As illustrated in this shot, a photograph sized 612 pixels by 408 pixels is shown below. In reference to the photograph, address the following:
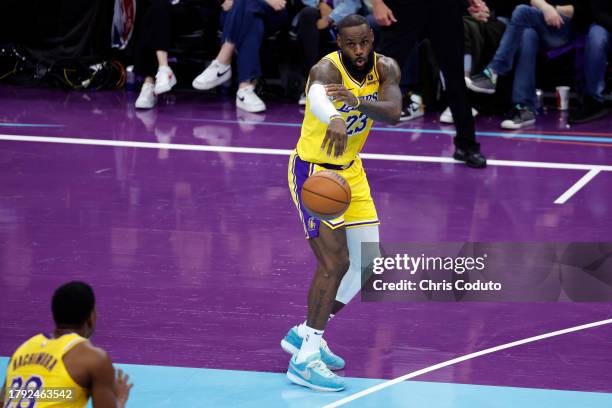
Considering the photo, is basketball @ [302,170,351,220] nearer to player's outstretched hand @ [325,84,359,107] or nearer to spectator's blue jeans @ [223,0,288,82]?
player's outstretched hand @ [325,84,359,107]

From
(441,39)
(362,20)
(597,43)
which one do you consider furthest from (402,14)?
(362,20)

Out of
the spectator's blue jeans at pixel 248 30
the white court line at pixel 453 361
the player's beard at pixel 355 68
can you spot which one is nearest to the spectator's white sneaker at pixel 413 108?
the spectator's blue jeans at pixel 248 30

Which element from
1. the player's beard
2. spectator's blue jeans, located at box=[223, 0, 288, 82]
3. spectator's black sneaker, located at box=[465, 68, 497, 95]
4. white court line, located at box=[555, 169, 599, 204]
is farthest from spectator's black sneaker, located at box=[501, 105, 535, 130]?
the player's beard

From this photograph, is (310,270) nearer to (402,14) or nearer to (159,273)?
(159,273)

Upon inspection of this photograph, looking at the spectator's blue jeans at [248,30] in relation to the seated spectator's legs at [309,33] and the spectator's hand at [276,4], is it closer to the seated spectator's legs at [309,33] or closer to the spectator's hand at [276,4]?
the spectator's hand at [276,4]

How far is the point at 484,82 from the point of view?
11.2m

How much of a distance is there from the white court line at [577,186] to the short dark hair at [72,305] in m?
5.38

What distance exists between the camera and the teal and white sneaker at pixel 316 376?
5.27m

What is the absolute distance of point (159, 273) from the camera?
682 centimetres

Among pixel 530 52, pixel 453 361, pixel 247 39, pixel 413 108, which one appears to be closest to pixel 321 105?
pixel 453 361

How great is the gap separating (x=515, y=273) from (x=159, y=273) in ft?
7.31

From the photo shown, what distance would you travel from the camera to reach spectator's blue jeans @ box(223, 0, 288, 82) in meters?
11.5

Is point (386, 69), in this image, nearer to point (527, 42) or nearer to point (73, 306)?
point (73, 306)

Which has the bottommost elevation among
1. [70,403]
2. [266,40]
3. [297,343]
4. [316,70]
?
[266,40]
